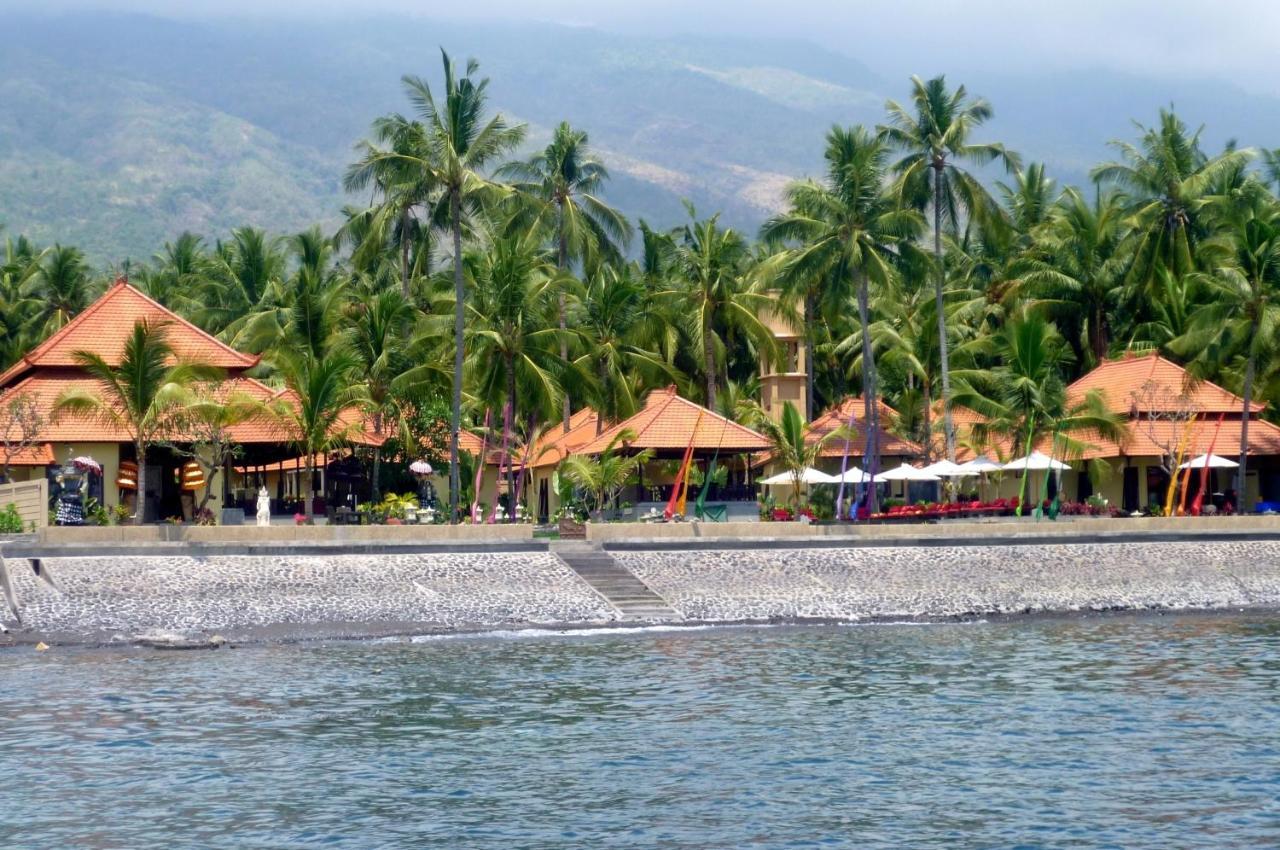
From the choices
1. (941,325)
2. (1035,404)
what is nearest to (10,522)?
(941,325)

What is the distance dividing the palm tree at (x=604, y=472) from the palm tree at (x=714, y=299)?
10.2m

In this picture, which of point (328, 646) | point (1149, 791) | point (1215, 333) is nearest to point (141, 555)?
point (328, 646)

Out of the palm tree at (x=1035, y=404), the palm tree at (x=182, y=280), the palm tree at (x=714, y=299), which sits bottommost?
the palm tree at (x=1035, y=404)

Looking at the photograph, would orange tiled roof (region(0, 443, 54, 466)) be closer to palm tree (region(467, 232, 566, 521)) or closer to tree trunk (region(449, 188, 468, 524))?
tree trunk (region(449, 188, 468, 524))

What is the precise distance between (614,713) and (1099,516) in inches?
991

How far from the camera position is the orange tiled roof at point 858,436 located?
2115 inches

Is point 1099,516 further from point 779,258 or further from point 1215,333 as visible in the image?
point 779,258

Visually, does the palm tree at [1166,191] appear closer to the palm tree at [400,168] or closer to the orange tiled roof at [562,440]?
the orange tiled roof at [562,440]

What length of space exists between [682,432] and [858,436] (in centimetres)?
739

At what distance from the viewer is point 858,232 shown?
46.1 metres

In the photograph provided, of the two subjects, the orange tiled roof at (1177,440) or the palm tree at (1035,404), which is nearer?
the palm tree at (1035,404)

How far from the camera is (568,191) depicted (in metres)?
59.8

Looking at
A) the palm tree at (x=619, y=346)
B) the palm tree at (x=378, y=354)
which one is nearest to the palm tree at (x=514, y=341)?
the palm tree at (x=378, y=354)

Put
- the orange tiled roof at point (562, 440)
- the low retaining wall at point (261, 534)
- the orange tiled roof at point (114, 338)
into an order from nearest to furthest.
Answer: the low retaining wall at point (261, 534) < the orange tiled roof at point (114, 338) < the orange tiled roof at point (562, 440)
